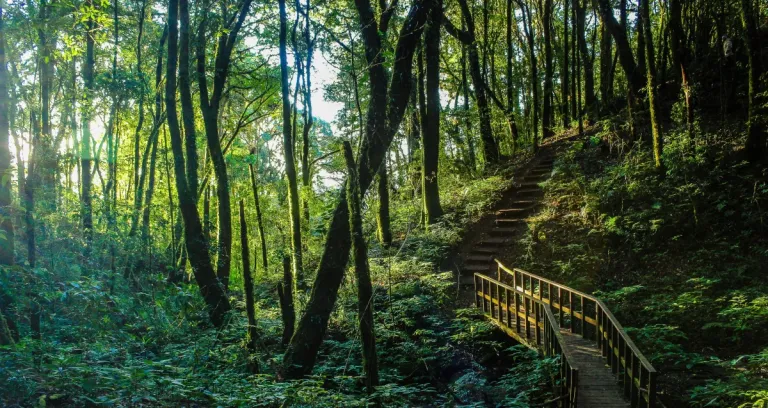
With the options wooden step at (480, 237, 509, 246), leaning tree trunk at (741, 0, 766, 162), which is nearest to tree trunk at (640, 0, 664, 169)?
leaning tree trunk at (741, 0, 766, 162)

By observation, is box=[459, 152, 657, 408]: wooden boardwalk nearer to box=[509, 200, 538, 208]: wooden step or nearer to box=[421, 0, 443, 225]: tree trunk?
box=[421, 0, 443, 225]: tree trunk

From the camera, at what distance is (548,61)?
1978cm

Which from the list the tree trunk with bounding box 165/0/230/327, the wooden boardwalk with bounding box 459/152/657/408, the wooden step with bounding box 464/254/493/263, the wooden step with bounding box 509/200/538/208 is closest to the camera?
the wooden boardwalk with bounding box 459/152/657/408

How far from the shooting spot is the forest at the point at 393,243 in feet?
21.7

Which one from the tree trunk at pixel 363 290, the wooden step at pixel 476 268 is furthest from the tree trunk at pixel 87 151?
the wooden step at pixel 476 268

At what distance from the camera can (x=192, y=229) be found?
9.29 m

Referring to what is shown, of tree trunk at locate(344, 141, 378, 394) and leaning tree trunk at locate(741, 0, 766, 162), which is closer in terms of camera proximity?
tree trunk at locate(344, 141, 378, 394)

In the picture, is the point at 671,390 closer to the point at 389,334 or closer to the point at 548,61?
the point at 389,334

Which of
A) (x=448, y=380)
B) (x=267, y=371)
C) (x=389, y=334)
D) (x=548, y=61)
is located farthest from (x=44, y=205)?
(x=548, y=61)

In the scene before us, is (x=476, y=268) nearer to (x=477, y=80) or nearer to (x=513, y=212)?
(x=513, y=212)

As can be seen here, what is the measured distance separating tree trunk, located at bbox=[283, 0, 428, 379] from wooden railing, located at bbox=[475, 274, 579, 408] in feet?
11.7

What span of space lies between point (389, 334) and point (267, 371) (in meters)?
2.89

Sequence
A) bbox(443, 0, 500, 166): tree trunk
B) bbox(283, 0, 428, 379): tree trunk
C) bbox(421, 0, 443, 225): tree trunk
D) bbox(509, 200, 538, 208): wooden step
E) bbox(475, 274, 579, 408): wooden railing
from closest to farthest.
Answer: bbox(475, 274, 579, 408): wooden railing → bbox(283, 0, 428, 379): tree trunk → bbox(421, 0, 443, 225): tree trunk → bbox(509, 200, 538, 208): wooden step → bbox(443, 0, 500, 166): tree trunk

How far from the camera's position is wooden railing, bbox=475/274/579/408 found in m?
6.46
